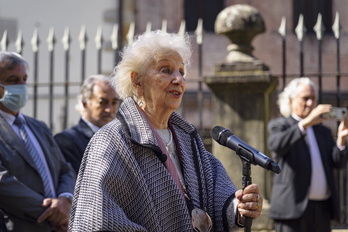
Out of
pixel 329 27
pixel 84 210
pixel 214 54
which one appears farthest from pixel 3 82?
pixel 329 27

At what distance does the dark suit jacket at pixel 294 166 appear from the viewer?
636 centimetres

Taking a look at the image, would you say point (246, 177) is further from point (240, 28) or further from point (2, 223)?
point (240, 28)

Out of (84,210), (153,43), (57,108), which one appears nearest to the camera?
(84,210)

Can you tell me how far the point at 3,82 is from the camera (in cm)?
552

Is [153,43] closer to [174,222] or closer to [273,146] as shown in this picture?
[174,222]

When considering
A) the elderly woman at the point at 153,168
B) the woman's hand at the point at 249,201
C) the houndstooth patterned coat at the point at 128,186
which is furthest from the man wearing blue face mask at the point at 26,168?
the woman's hand at the point at 249,201

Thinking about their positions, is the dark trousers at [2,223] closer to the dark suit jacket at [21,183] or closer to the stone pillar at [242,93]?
the dark suit jacket at [21,183]

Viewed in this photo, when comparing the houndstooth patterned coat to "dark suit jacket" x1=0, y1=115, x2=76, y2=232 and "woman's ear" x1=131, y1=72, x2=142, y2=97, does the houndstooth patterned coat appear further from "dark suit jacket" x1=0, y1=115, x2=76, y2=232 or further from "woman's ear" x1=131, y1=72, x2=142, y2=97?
"dark suit jacket" x1=0, y1=115, x2=76, y2=232

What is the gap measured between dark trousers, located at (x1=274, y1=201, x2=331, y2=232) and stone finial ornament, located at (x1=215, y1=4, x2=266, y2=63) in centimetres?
176

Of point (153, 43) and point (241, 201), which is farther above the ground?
point (153, 43)

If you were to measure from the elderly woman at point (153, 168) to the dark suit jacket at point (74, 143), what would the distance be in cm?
210

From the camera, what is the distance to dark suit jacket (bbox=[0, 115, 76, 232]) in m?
5.03

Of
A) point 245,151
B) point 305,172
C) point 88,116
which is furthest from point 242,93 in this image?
point 245,151

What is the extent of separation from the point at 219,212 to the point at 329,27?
11437 mm
